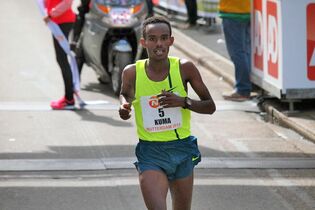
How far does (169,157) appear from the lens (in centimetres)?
561

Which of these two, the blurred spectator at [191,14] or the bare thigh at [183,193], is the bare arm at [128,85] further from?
the blurred spectator at [191,14]

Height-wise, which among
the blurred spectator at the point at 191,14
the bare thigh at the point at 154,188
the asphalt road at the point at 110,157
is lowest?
the blurred spectator at the point at 191,14

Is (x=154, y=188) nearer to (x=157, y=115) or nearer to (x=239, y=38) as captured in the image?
(x=157, y=115)

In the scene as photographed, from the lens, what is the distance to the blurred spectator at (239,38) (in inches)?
479

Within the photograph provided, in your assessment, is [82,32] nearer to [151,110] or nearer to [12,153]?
[12,153]

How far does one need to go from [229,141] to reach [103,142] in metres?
1.36

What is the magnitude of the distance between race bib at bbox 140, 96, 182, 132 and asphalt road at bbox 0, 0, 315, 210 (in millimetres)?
1785

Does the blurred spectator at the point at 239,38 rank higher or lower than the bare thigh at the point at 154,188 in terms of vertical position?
lower

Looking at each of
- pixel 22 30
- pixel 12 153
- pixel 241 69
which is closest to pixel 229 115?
pixel 241 69

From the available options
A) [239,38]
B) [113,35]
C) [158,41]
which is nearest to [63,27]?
[113,35]

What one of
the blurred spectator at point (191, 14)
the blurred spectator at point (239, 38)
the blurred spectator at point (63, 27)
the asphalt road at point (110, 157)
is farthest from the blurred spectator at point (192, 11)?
the blurred spectator at point (63, 27)

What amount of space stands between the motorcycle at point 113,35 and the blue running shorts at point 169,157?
6497 mm

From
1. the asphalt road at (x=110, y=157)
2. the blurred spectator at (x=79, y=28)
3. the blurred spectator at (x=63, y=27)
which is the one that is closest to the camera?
the asphalt road at (x=110, y=157)

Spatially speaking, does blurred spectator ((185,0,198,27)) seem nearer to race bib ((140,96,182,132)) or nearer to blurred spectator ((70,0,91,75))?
blurred spectator ((70,0,91,75))
